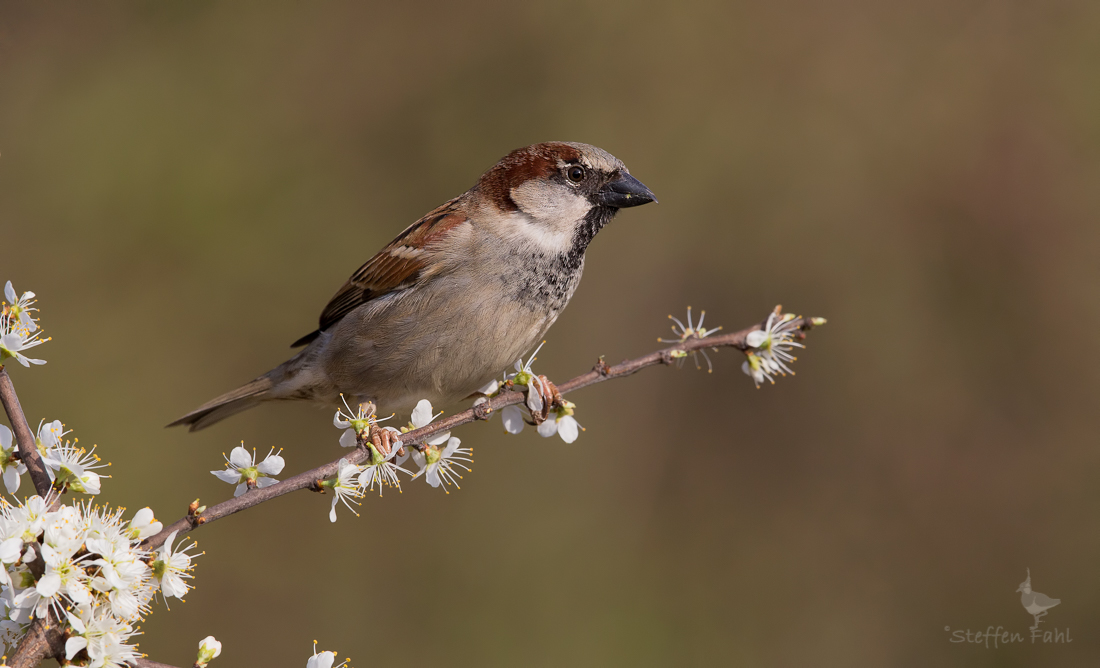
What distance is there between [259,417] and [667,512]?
2.05 m

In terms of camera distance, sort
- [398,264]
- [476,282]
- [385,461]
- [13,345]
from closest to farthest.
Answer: [13,345]
[385,461]
[476,282]
[398,264]

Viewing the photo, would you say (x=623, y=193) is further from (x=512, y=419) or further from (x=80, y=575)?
(x=80, y=575)

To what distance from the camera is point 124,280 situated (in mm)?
3965

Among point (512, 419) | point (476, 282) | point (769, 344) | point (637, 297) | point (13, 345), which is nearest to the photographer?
point (13, 345)

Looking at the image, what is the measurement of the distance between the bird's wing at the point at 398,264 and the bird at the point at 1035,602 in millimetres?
3052

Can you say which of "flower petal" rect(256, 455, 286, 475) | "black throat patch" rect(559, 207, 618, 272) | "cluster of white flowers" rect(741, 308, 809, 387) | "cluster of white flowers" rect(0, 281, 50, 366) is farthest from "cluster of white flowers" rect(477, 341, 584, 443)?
"cluster of white flowers" rect(0, 281, 50, 366)

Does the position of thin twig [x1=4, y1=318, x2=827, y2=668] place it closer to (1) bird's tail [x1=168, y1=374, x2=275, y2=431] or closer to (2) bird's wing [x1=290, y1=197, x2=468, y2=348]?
(2) bird's wing [x1=290, y1=197, x2=468, y2=348]

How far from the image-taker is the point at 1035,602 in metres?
3.53

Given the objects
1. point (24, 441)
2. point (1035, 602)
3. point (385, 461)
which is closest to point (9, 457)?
point (24, 441)

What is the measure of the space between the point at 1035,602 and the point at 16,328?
3.96 meters

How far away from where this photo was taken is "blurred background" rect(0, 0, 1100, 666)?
369cm

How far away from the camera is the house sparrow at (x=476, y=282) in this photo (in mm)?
2355

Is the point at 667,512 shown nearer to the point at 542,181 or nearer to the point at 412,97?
the point at 542,181

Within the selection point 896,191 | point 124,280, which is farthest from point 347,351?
point 896,191
